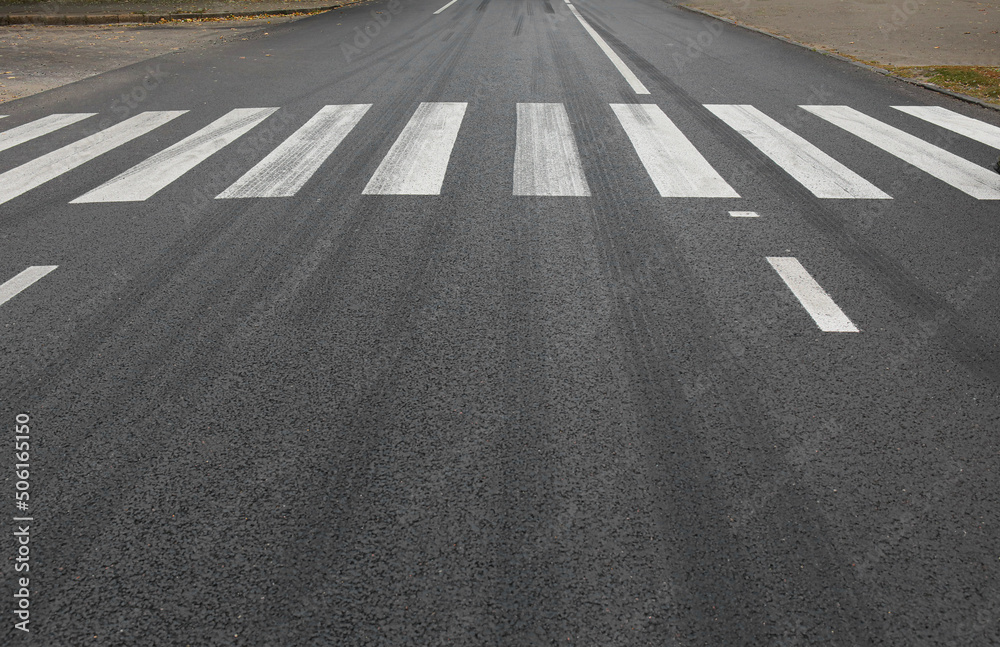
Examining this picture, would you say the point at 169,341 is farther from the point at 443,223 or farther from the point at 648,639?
the point at 648,639

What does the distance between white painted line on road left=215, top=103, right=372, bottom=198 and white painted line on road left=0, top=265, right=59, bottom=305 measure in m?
1.61

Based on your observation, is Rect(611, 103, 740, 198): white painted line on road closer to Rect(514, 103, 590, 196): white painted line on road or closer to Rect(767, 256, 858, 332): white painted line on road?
Rect(514, 103, 590, 196): white painted line on road

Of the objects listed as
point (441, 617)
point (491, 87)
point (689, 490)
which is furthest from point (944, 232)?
point (491, 87)

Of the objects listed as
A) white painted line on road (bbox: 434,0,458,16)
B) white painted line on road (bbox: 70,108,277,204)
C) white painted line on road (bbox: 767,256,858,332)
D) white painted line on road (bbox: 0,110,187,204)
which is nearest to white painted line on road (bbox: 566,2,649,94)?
white painted line on road (bbox: 70,108,277,204)

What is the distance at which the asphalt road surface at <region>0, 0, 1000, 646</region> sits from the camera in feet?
7.48

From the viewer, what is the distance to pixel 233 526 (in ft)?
8.35

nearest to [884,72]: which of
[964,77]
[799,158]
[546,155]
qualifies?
[964,77]

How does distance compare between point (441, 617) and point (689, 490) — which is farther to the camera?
point (689, 490)

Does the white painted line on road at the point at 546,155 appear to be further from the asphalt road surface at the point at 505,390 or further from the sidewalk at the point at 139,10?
the sidewalk at the point at 139,10

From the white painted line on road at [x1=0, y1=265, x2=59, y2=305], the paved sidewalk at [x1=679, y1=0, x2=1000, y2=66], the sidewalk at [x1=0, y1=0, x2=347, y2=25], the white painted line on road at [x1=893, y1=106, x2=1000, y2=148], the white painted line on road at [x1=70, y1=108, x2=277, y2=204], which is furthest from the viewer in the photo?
the sidewalk at [x1=0, y1=0, x2=347, y2=25]

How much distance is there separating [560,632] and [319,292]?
2.71 metres

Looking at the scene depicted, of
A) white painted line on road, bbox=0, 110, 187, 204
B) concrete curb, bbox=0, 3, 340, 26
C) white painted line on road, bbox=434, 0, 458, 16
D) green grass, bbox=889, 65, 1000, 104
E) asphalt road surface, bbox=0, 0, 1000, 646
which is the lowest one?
asphalt road surface, bbox=0, 0, 1000, 646

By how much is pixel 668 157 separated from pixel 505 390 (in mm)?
4210

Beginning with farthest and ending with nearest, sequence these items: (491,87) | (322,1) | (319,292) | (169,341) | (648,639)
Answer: (322,1)
(491,87)
(319,292)
(169,341)
(648,639)
